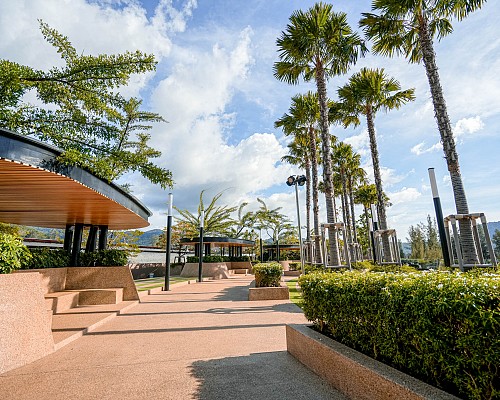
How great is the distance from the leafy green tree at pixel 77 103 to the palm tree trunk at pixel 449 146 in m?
8.55

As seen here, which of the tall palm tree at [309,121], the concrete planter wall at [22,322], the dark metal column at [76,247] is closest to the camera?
the concrete planter wall at [22,322]

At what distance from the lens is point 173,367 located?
12.6ft

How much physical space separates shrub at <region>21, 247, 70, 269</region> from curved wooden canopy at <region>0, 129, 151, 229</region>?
1.34 m

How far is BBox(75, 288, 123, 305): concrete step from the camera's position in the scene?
28.6ft

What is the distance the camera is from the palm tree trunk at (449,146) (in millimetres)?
8305

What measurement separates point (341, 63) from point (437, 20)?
369 cm

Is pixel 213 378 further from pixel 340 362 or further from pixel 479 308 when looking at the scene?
pixel 479 308

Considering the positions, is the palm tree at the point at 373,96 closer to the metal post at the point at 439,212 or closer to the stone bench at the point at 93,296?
the metal post at the point at 439,212

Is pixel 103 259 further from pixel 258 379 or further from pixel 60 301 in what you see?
pixel 258 379

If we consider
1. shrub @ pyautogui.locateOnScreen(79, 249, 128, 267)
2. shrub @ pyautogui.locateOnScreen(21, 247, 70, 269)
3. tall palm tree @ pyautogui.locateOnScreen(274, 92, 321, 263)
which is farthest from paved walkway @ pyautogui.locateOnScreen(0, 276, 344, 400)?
tall palm tree @ pyautogui.locateOnScreen(274, 92, 321, 263)

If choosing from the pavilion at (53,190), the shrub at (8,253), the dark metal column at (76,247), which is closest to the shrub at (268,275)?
the pavilion at (53,190)

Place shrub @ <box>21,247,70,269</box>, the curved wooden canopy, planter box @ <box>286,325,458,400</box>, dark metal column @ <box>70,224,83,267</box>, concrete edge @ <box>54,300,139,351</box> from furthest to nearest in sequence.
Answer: dark metal column @ <box>70,224,83,267</box> < shrub @ <box>21,247,70,269</box> < concrete edge @ <box>54,300,139,351</box> < the curved wooden canopy < planter box @ <box>286,325,458,400</box>

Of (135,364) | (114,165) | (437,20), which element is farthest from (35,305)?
(437,20)

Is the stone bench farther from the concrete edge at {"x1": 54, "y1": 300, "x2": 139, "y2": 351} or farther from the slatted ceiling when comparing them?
the slatted ceiling
